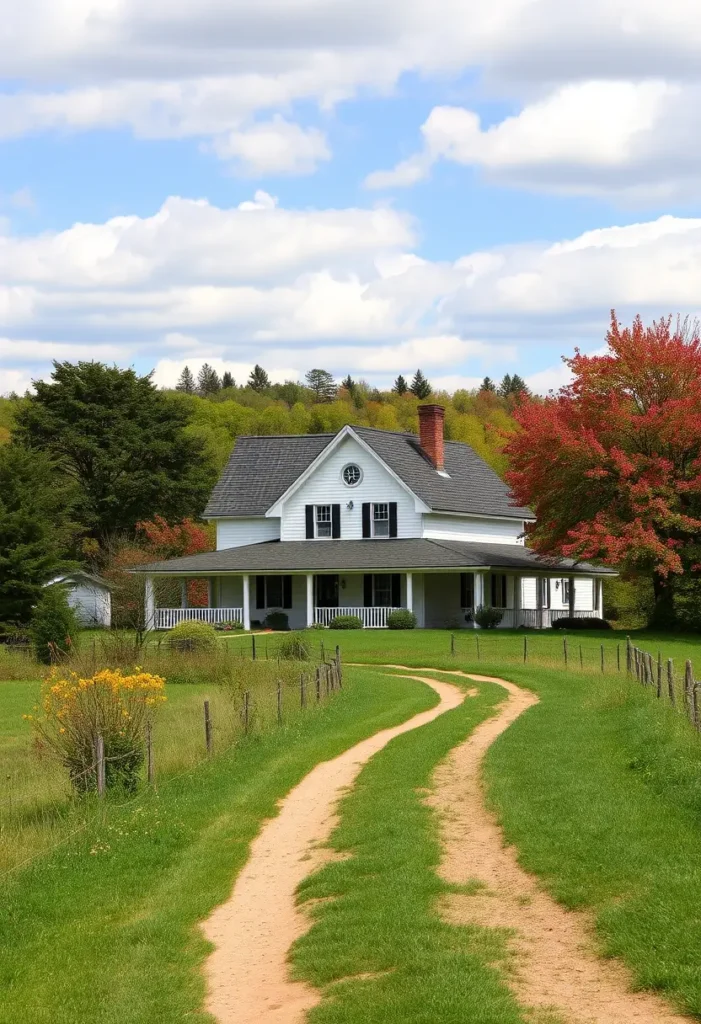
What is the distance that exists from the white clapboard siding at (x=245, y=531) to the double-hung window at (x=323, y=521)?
2925 millimetres

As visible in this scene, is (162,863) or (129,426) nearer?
(162,863)

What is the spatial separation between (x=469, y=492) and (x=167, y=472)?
21.7 m

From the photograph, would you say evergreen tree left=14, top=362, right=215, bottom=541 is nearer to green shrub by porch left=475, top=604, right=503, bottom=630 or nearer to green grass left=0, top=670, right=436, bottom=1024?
green shrub by porch left=475, top=604, right=503, bottom=630

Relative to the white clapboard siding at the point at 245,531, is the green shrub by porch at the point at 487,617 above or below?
below

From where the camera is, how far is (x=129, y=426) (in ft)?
237

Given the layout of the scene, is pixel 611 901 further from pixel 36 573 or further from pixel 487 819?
pixel 36 573

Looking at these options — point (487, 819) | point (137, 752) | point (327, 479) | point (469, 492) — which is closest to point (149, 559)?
point (327, 479)

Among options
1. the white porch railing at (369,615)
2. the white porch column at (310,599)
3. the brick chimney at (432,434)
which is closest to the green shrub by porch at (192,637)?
the white porch column at (310,599)

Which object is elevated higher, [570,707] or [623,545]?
[623,545]

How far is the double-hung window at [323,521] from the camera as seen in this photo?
57156 mm

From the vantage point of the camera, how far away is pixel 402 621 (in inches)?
2023

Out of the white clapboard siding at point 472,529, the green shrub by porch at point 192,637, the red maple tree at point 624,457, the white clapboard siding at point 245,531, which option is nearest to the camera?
the green shrub by porch at point 192,637

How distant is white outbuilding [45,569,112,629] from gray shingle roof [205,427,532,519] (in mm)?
6007

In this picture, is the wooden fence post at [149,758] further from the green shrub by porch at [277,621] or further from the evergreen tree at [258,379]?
the evergreen tree at [258,379]
